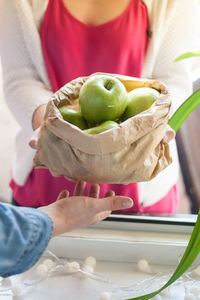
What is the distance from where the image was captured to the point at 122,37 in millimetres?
662

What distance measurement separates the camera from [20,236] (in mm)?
383

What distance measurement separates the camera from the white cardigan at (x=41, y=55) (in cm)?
66

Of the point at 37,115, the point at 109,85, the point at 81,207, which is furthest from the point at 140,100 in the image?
the point at 37,115

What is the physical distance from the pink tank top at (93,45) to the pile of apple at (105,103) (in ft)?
0.80

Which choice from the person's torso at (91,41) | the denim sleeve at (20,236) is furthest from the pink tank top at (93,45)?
the denim sleeve at (20,236)

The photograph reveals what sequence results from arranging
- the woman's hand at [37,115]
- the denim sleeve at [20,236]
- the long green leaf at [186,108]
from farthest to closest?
1. the woman's hand at [37,115]
2. the long green leaf at [186,108]
3. the denim sleeve at [20,236]

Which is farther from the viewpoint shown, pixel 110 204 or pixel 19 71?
pixel 19 71

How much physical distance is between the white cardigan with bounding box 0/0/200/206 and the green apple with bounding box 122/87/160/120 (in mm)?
253

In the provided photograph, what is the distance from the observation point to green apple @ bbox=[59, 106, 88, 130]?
42 centimetres

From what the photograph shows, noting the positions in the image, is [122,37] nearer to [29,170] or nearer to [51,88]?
[51,88]

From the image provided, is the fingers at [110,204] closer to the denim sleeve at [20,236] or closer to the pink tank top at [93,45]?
the denim sleeve at [20,236]

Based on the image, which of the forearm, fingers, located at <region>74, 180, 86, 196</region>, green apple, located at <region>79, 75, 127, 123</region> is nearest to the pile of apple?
green apple, located at <region>79, 75, 127, 123</region>

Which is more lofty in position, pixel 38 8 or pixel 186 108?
pixel 38 8

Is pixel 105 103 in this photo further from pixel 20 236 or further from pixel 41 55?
pixel 41 55
